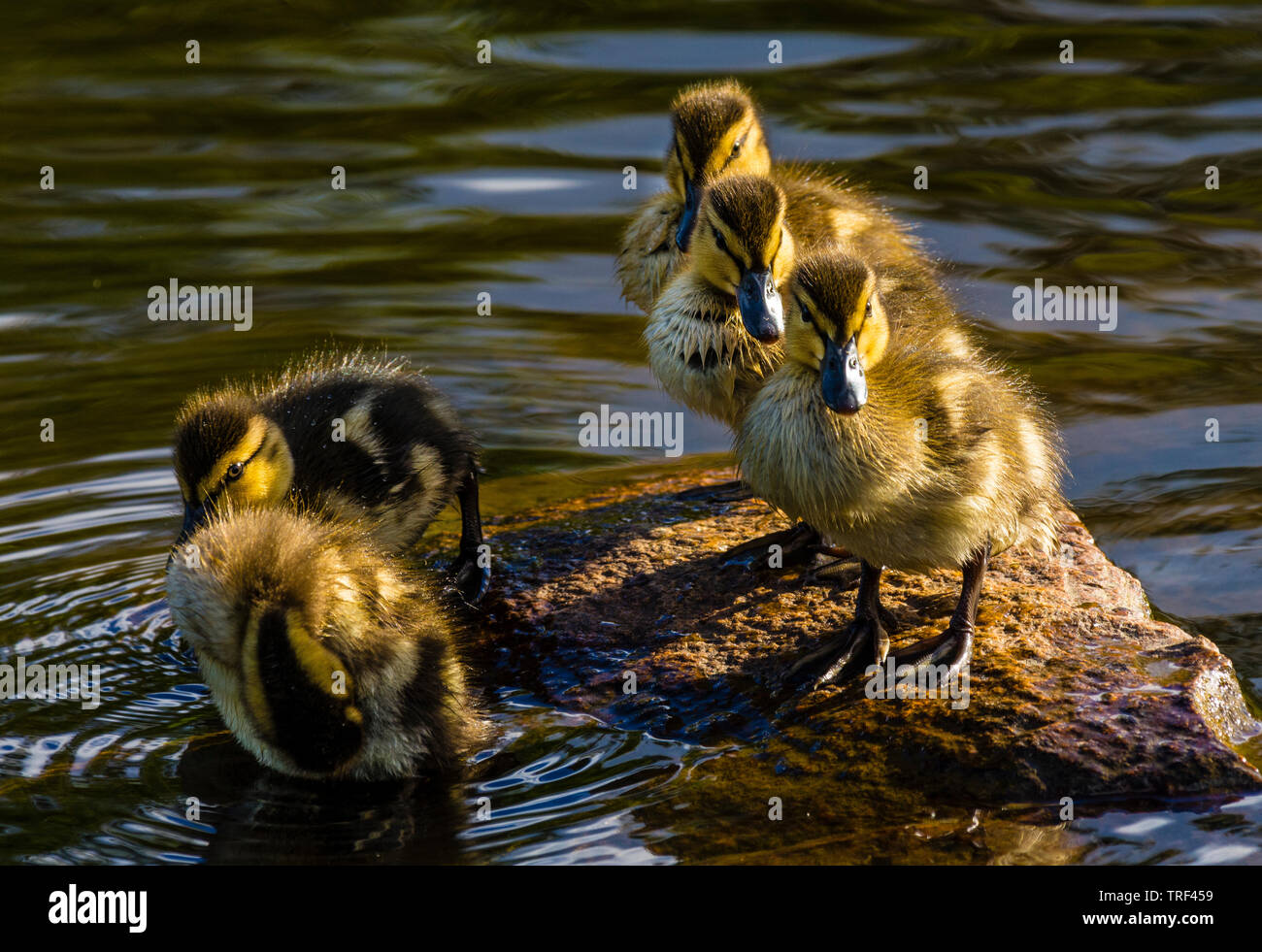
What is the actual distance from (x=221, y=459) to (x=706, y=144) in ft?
→ 7.22

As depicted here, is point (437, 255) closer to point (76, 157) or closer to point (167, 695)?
point (76, 157)

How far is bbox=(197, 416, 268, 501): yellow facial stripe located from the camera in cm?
445

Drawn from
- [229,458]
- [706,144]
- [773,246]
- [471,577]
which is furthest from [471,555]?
[706,144]

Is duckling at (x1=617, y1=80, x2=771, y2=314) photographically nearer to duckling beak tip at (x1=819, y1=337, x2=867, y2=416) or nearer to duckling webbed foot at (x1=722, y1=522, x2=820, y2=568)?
duckling webbed foot at (x1=722, y1=522, x2=820, y2=568)

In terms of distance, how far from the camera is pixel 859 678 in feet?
14.0

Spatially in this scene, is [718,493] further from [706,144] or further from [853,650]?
[853,650]

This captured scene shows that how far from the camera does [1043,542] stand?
15.4 ft

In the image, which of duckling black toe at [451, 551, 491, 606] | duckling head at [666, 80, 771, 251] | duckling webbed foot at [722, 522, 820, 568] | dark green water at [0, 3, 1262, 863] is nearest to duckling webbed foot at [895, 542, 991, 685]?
dark green water at [0, 3, 1262, 863]

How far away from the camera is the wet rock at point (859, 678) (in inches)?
152

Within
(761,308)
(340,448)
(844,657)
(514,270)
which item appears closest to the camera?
(844,657)

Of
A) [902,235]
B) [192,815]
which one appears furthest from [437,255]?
→ [192,815]

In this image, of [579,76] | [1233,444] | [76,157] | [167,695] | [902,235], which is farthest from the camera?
[579,76]

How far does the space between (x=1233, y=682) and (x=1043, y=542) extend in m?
0.69

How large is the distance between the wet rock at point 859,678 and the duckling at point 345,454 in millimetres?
295
